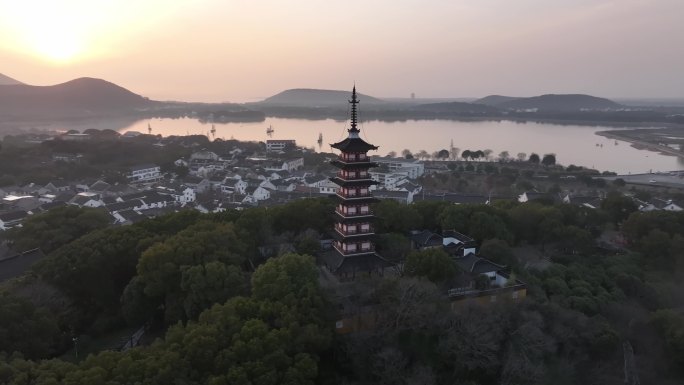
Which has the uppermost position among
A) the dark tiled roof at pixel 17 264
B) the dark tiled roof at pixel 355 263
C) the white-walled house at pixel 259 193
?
the dark tiled roof at pixel 355 263

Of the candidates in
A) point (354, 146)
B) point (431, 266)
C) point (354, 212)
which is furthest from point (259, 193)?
point (431, 266)

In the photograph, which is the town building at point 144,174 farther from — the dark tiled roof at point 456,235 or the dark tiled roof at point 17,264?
the dark tiled roof at point 456,235

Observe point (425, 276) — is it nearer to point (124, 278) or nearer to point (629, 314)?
point (629, 314)

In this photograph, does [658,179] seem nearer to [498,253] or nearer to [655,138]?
[498,253]

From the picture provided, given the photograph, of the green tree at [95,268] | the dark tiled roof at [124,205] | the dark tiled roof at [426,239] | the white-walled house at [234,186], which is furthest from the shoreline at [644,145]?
the green tree at [95,268]

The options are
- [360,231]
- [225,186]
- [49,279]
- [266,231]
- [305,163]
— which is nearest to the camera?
[49,279]

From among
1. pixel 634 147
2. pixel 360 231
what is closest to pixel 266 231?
pixel 360 231

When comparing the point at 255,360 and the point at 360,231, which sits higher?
the point at 360,231
